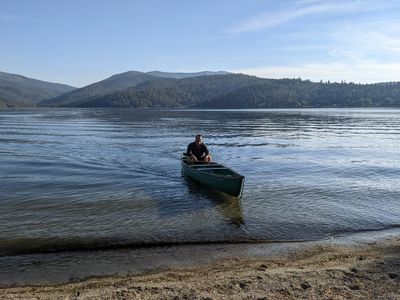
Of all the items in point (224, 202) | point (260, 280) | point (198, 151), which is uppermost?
point (198, 151)

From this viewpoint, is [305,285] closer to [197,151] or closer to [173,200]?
[173,200]

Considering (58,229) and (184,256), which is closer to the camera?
(184,256)

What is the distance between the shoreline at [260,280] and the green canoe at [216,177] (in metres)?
5.95

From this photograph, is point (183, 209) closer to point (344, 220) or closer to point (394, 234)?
point (344, 220)

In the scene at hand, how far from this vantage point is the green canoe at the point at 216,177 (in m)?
18.2

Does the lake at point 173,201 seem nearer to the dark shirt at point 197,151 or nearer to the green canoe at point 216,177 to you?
the green canoe at point 216,177

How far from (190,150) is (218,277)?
45.7ft

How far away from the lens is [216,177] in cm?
1894

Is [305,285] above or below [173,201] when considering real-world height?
above

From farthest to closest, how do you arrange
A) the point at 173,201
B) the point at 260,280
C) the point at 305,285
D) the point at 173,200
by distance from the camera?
1. the point at 173,200
2. the point at 173,201
3. the point at 260,280
4. the point at 305,285

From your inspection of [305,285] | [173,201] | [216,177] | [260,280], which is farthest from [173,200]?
[305,285]

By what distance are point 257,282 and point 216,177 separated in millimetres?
9792

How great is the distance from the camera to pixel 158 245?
12.7 meters

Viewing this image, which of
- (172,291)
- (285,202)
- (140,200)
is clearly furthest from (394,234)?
(140,200)
